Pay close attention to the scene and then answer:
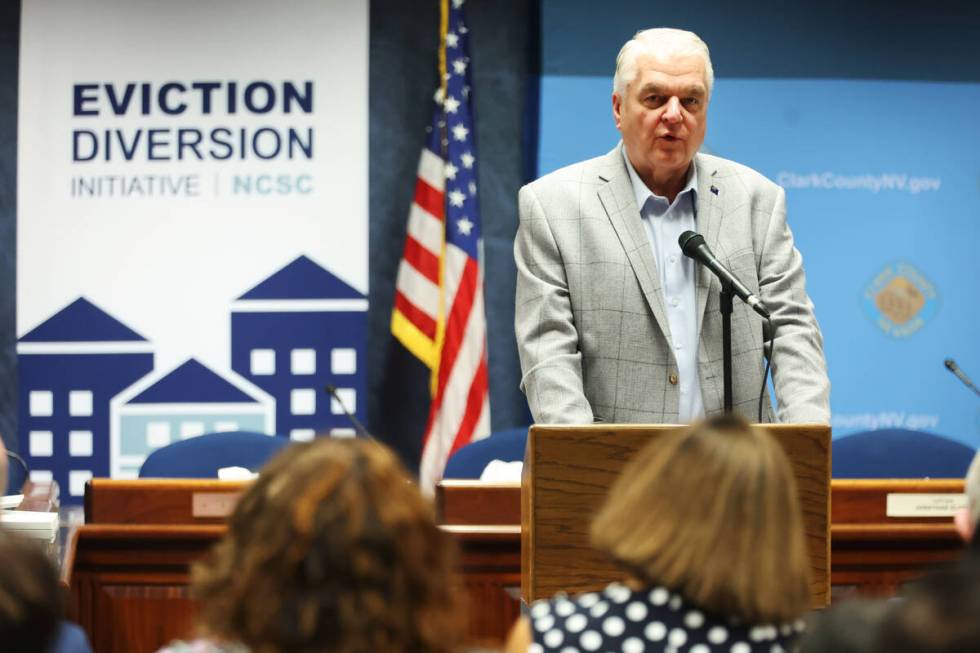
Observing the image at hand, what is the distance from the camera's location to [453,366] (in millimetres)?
5629

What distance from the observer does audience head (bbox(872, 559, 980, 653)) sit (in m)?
1.08

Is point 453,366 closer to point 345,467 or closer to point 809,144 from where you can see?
point 809,144

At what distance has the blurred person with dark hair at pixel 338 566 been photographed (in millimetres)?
1382

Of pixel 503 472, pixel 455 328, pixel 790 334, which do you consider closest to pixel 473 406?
pixel 455 328

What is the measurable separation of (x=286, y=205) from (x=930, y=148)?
2.83 metres

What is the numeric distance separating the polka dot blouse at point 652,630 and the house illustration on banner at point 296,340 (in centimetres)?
402

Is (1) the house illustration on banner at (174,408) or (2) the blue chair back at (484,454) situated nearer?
(2) the blue chair back at (484,454)

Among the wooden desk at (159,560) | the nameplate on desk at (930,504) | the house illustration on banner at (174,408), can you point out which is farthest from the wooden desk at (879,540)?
the house illustration on banner at (174,408)

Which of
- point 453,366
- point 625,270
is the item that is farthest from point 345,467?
point 453,366

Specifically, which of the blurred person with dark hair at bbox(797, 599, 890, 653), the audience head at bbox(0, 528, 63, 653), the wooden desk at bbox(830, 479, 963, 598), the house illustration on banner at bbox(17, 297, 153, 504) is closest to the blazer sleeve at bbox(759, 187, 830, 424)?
the wooden desk at bbox(830, 479, 963, 598)

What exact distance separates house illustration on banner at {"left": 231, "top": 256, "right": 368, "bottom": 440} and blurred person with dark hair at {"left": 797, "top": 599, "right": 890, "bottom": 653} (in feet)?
14.6

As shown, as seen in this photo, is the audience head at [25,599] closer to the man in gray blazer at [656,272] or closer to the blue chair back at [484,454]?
the man in gray blazer at [656,272]

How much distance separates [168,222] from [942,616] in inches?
200

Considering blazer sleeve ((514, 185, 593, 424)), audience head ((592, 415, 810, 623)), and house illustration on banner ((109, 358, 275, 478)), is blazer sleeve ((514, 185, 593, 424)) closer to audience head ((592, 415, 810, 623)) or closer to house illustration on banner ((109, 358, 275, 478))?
audience head ((592, 415, 810, 623))
